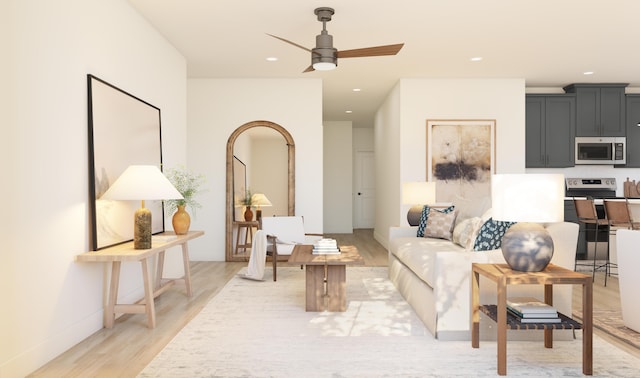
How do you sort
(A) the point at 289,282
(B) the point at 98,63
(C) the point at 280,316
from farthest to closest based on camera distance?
(A) the point at 289,282, (C) the point at 280,316, (B) the point at 98,63

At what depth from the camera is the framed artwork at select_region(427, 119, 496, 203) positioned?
23.8 feet

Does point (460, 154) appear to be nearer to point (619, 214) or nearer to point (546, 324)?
point (619, 214)

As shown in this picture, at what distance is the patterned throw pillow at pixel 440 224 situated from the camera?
533cm

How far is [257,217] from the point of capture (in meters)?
7.43

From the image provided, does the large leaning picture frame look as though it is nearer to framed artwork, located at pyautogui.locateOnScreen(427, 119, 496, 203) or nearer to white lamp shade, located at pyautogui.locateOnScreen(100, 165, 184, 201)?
white lamp shade, located at pyautogui.locateOnScreen(100, 165, 184, 201)

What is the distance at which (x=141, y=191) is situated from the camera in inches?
142

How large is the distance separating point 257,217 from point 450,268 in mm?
4436

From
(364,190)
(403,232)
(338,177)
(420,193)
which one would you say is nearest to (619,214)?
(420,193)

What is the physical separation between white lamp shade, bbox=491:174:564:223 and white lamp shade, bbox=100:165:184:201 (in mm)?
2462

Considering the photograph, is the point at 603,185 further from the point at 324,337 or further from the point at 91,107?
the point at 91,107

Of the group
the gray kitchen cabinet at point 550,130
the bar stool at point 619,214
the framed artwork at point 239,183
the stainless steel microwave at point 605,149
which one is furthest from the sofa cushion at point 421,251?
the stainless steel microwave at point 605,149

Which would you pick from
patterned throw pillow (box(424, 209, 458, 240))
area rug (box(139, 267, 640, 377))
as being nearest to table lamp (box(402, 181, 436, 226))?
patterned throw pillow (box(424, 209, 458, 240))

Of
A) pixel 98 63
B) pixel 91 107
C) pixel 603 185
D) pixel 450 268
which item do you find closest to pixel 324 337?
pixel 450 268

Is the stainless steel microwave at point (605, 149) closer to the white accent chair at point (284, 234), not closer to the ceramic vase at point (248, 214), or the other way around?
the white accent chair at point (284, 234)
